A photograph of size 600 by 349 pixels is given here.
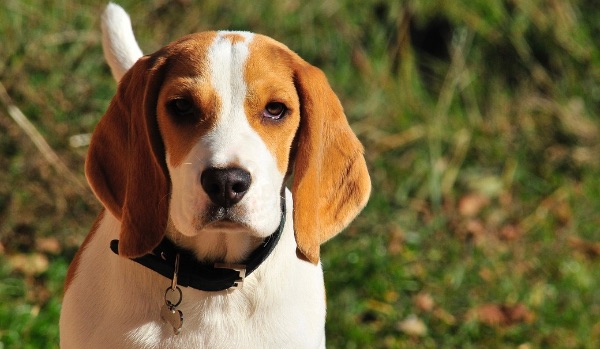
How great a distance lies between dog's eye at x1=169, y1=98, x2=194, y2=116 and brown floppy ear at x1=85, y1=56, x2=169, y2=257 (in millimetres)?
81

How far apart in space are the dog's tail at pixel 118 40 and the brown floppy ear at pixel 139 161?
72 cm

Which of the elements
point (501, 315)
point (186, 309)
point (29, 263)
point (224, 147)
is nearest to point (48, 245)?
point (29, 263)

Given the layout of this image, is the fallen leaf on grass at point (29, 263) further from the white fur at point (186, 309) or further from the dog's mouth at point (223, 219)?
the dog's mouth at point (223, 219)

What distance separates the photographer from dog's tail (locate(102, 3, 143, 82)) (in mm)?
4102

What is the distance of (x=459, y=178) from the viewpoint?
694 cm

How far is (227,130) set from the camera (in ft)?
10.3

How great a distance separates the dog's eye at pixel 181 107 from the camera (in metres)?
3.23

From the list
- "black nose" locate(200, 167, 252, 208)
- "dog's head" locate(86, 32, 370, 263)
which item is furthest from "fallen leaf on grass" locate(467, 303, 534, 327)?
"black nose" locate(200, 167, 252, 208)

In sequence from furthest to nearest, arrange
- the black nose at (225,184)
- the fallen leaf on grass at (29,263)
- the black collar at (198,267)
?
the fallen leaf on grass at (29,263)
the black collar at (198,267)
the black nose at (225,184)

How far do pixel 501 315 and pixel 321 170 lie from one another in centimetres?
247

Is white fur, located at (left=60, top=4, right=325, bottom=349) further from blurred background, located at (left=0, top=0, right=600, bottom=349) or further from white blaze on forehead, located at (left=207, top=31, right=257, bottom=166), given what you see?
blurred background, located at (left=0, top=0, right=600, bottom=349)

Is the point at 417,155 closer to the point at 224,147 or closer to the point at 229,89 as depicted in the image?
the point at 229,89

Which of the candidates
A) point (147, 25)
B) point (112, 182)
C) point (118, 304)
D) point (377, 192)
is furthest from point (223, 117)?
point (147, 25)

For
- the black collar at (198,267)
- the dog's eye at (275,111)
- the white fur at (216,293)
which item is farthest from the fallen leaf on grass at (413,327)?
the dog's eye at (275,111)
